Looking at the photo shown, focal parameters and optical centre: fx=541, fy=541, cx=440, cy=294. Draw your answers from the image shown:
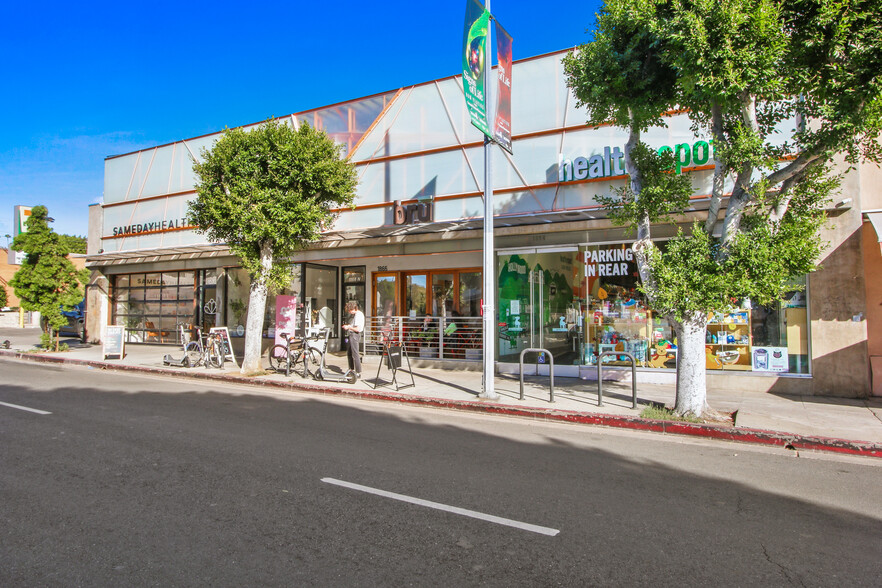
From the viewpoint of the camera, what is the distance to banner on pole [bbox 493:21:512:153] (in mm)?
10195

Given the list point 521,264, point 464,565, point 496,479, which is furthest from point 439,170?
point 464,565

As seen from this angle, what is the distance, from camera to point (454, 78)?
609 inches

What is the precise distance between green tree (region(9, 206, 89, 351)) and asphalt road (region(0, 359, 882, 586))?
Result: 43.1 ft

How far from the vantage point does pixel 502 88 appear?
1041cm

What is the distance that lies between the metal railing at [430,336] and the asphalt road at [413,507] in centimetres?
697

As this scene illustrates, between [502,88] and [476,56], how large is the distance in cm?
87

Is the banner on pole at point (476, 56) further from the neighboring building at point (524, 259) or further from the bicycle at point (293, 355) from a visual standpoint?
the bicycle at point (293, 355)

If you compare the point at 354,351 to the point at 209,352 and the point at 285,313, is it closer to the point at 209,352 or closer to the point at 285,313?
the point at 285,313

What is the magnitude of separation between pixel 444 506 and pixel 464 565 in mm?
1058

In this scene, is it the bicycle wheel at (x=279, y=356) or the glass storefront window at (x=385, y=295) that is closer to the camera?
the bicycle wheel at (x=279, y=356)

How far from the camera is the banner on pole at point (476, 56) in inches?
376

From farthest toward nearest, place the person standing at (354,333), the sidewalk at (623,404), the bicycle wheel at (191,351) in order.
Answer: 1. the bicycle wheel at (191,351)
2. the person standing at (354,333)
3. the sidewalk at (623,404)

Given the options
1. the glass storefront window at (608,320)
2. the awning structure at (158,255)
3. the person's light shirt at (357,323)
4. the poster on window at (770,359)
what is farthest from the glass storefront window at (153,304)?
the poster on window at (770,359)

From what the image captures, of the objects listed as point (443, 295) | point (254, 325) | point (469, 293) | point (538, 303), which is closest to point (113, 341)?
point (254, 325)
